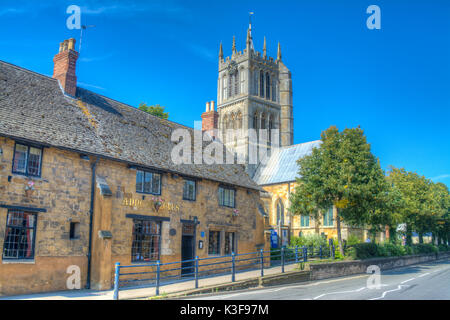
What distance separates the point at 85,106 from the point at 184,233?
8.21 meters

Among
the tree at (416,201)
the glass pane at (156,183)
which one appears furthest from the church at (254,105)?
the glass pane at (156,183)

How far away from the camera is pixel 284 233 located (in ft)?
140

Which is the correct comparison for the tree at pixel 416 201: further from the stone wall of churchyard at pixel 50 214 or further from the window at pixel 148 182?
the stone wall of churchyard at pixel 50 214

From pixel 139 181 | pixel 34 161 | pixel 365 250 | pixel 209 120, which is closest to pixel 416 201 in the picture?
pixel 365 250

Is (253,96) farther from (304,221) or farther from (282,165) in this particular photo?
(304,221)

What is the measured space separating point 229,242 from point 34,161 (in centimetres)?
1250

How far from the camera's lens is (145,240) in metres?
18.9

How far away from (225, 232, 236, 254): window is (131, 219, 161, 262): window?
553cm

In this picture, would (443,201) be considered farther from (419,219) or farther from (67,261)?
(67,261)

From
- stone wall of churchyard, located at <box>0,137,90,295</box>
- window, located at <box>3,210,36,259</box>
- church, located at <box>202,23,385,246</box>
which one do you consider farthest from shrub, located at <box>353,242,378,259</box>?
church, located at <box>202,23,385,246</box>

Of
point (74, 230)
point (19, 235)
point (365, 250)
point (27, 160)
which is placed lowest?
point (365, 250)

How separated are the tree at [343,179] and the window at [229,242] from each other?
4.79 meters

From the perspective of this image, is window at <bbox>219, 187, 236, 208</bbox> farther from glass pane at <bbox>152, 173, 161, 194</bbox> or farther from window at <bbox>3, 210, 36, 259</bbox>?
window at <bbox>3, 210, 36, 259</bbox>
